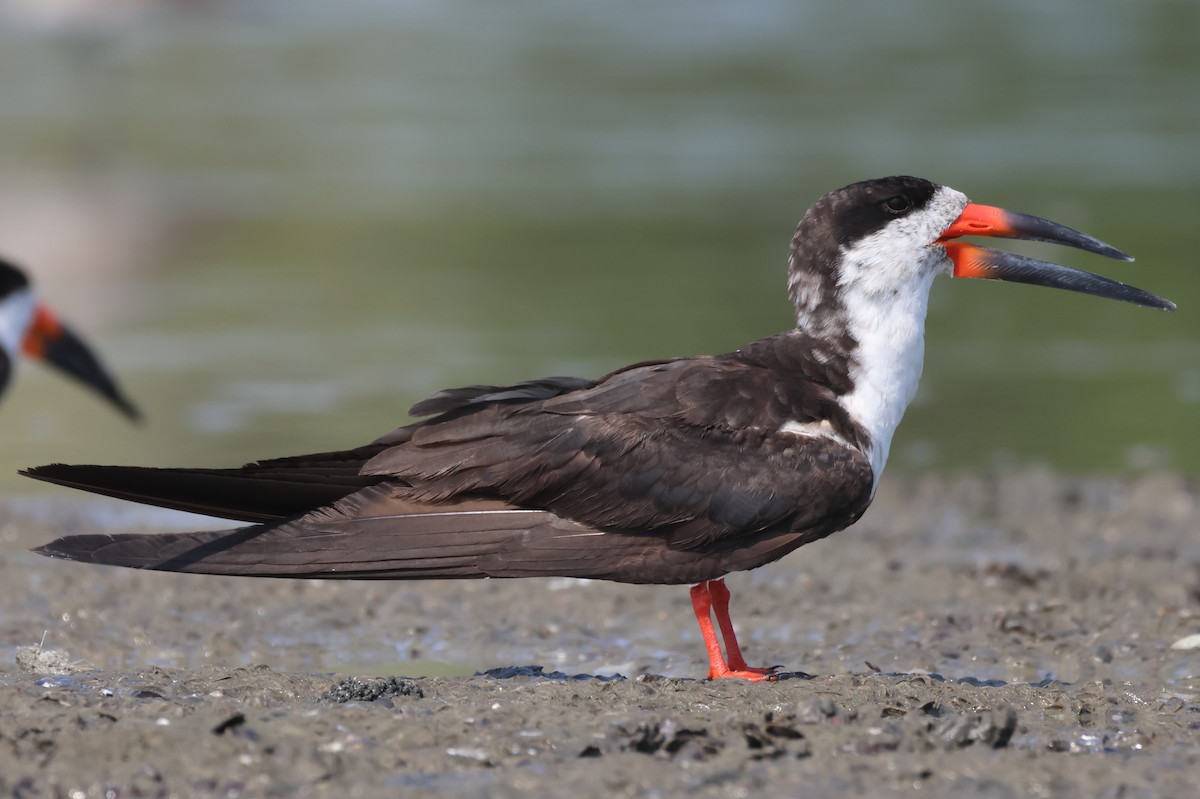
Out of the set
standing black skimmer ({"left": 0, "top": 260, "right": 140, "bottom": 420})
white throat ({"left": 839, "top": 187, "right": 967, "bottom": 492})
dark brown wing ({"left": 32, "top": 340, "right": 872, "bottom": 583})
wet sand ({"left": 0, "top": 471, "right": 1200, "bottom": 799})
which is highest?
standing black skimmer ({"left": 0, "top": 260, "right": 140, "bottom": 420})

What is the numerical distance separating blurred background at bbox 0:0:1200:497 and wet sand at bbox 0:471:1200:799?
1391 mm

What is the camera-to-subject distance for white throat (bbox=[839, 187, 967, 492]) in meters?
5.68

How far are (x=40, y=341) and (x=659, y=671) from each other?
4599mm

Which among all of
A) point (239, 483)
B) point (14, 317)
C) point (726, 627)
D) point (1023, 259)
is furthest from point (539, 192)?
point (239, 483)

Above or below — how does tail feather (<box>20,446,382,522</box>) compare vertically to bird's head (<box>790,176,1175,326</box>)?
below

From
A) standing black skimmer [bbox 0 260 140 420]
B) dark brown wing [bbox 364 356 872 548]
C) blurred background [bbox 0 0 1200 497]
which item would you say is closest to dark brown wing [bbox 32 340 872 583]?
dark brown wing [bbox 364 356 872 548]

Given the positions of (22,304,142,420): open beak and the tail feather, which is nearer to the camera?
the tail feather

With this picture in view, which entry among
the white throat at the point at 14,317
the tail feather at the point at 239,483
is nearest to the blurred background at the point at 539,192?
the white throat at the point at 14,317

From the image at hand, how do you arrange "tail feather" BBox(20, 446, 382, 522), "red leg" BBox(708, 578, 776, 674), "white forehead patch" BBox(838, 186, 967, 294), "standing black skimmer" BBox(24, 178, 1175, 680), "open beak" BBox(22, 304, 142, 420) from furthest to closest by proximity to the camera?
"open beak" BBox(22, 304, 142, 420), "white forehead patch" BBox(838, 186, 967, 294), "red leg" BBox(708, 578, 776, 674), "standing black skimmer" BBox(24, 178, 1175, 680), "tail feather" BBox(20, 446, 382, 522)

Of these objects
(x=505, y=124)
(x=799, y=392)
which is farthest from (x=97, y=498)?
(x=505, y=124)

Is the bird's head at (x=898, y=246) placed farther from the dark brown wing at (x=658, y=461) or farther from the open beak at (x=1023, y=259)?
the dark brown wing at (x=658, y=461)

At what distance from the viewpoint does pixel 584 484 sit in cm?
540

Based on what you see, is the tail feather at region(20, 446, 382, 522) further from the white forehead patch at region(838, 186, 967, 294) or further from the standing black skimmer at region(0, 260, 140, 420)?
the standing black skimmer at region(0, 260, 140, 420)

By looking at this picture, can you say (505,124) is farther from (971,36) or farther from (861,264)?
(861,264)
